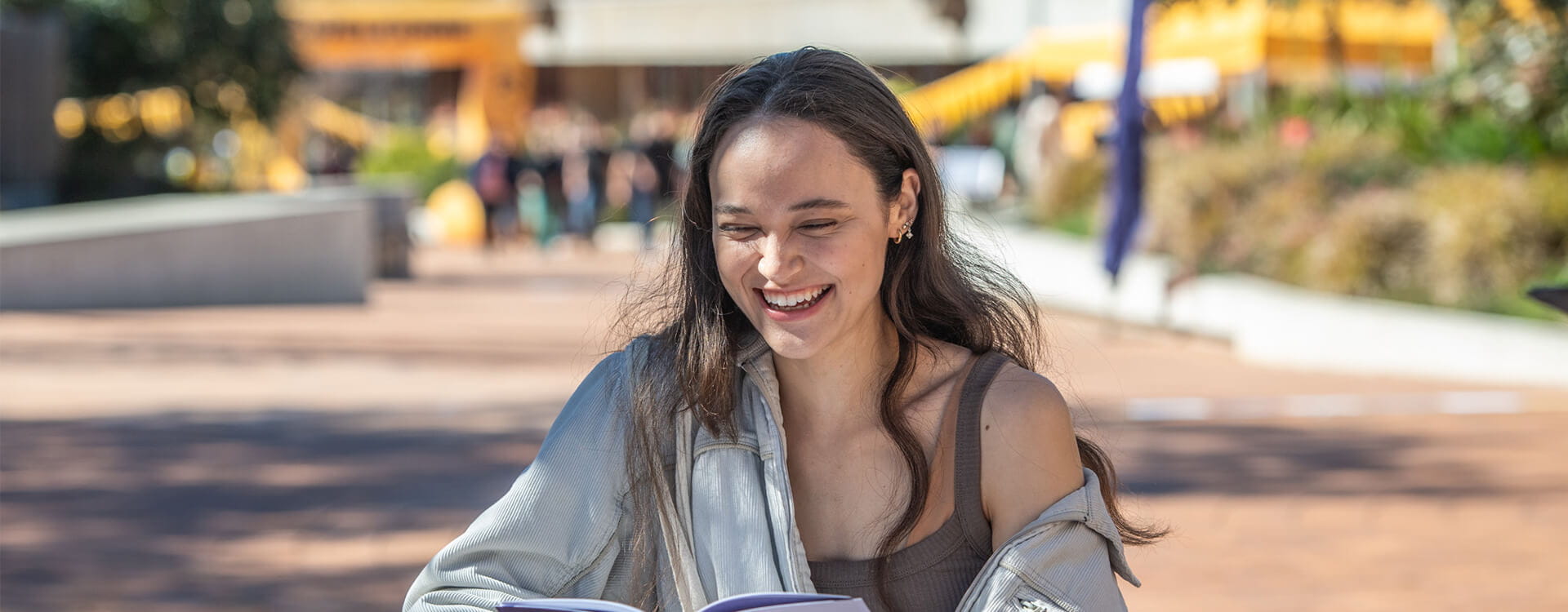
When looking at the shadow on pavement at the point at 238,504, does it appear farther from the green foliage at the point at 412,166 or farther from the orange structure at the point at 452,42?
the orange structure at the point at 452,42

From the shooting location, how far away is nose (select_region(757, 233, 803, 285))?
7.04 ft

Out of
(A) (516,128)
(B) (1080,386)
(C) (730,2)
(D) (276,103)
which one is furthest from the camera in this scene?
(C) (730,2)

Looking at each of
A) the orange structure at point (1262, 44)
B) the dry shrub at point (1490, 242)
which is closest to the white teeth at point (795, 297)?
the dry shrub at point (1490, 242)

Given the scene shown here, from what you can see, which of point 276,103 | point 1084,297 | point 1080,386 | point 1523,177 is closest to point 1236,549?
point 1080,386

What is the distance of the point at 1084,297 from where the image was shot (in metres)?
15.3

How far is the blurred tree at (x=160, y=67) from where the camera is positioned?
2202 cm

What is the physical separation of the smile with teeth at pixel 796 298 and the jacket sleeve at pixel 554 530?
225 mm

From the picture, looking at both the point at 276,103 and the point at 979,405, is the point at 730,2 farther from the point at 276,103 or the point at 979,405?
the point at 979,405

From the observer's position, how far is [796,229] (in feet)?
7.04

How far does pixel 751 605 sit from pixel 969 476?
0.41 meters

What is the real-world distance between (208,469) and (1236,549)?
12.6 feet

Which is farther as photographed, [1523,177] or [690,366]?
[1523,177]

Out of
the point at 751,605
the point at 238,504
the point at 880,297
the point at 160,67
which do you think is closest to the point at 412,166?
the point at 160,67

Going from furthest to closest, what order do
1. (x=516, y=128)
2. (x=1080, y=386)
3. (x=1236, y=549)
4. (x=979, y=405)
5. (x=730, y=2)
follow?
1. (x=730, y=2)
2. (x=516, y=128)
3. (x=1080, y=386)
4. (x=1236, y=549)
5. (x=979, y=405)
